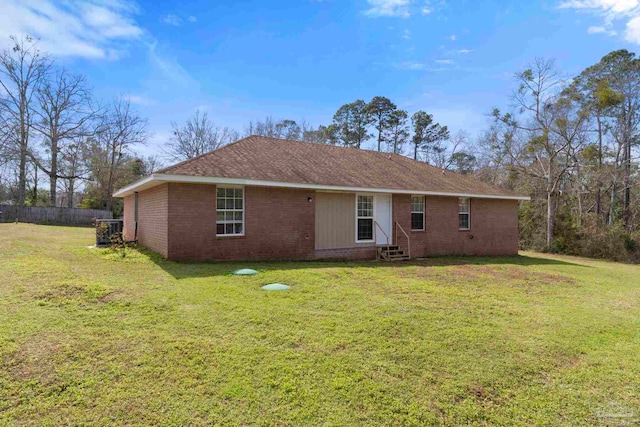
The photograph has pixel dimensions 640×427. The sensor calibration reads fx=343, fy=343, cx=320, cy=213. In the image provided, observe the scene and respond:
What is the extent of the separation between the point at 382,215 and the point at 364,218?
0.82 metres

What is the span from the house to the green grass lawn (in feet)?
10.1

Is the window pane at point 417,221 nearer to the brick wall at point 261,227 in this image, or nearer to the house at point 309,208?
the house at point 309,208

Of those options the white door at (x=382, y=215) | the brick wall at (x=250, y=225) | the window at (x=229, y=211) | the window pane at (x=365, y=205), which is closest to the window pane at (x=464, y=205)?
the white door at (x=382, y=215)

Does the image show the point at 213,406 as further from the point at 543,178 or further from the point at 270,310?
the point at 543,178

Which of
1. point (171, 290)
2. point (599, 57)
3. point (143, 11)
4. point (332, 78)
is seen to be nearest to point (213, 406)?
point (171, 290)

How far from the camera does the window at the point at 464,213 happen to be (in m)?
15.1

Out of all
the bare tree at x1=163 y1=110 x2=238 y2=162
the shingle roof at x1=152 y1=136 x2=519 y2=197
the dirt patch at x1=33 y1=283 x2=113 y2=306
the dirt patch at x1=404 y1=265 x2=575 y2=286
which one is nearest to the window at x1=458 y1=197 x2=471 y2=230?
the shingle roof at x1=152 y1=136 x2=519 y2=197

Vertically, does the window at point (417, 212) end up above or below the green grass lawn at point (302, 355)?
above

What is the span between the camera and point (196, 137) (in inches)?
1334

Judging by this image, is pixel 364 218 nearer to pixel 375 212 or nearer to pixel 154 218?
pixel 375 212

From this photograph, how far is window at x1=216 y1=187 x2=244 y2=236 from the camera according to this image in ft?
32.8

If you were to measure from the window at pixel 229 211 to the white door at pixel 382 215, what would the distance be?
16.6ft

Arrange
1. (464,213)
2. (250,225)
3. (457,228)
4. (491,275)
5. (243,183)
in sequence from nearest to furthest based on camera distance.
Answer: (491,275), (243,183), (250,225), (457,228), (464,213)

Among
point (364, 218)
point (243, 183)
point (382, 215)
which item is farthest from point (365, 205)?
point (243, 183)
